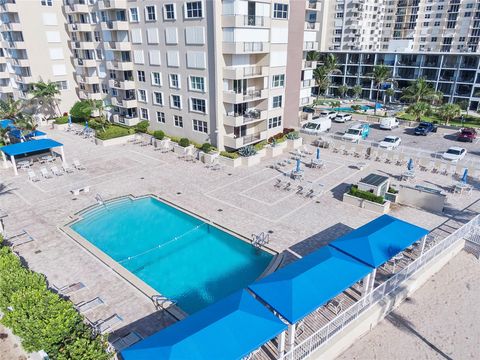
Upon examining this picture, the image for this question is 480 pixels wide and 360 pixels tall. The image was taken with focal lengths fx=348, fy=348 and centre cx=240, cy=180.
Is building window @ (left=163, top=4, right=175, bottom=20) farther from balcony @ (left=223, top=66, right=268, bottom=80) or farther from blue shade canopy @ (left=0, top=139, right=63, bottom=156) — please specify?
blue shade canopy @ (left=0, top=139, right=63, bottom=156)

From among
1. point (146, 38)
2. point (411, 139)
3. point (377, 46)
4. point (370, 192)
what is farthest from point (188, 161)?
point (377, 46)

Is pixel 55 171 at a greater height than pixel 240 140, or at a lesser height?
lesser

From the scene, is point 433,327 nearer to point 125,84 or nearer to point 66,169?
point 66,169

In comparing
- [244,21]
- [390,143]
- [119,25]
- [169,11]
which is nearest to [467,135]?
[390,143]

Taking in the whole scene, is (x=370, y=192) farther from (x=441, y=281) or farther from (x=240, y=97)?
(x=240, y=97)

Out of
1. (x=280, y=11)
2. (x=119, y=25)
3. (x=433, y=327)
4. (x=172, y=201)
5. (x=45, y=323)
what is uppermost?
(x=280, y=11)

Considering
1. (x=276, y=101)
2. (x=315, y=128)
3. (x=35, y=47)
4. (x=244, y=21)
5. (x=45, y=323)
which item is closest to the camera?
(x=45, y=323)
